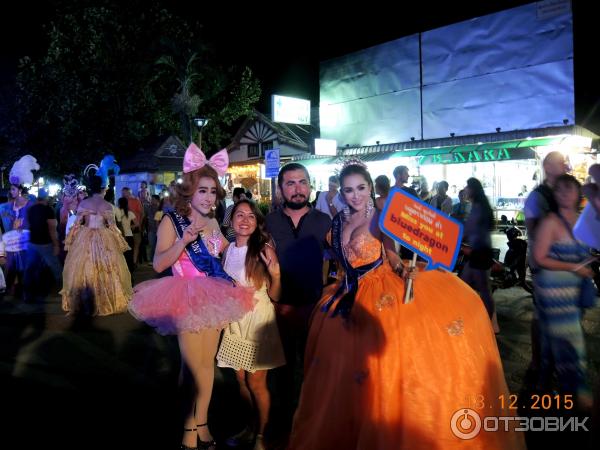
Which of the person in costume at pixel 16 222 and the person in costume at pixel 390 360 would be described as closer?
the person in costume at pixel 390 360

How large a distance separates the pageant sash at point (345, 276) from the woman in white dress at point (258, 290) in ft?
1.44

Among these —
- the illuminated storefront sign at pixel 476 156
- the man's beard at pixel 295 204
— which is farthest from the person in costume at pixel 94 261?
the illuminated storefront sign at pixel 476 156

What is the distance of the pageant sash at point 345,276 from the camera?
3.31m

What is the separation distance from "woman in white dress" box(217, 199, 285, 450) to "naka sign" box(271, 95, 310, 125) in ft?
79.9

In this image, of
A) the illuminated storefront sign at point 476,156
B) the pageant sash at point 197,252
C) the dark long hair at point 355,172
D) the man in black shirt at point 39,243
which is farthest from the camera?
the illuminated storefront sign at point 476,156

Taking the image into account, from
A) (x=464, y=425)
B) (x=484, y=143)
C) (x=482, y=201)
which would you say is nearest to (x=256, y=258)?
(x=464, y=425)

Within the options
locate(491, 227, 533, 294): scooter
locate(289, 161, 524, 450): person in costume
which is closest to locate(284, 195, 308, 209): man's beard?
locate(289, 161, 524, 450): person in costume

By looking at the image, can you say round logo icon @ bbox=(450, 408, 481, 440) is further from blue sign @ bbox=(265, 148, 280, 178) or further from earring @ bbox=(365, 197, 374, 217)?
blue sign @ bbox=(265, 148, 280, 178)

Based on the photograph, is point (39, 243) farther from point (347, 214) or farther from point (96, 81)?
point (96, 81)

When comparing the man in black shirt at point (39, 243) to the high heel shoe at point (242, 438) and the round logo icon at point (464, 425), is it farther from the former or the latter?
the round logo icon at point (464, 425)

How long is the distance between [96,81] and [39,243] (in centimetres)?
2161

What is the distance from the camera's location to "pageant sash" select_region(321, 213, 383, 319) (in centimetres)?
331

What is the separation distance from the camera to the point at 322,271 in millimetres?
3910

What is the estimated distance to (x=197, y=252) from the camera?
340cm
